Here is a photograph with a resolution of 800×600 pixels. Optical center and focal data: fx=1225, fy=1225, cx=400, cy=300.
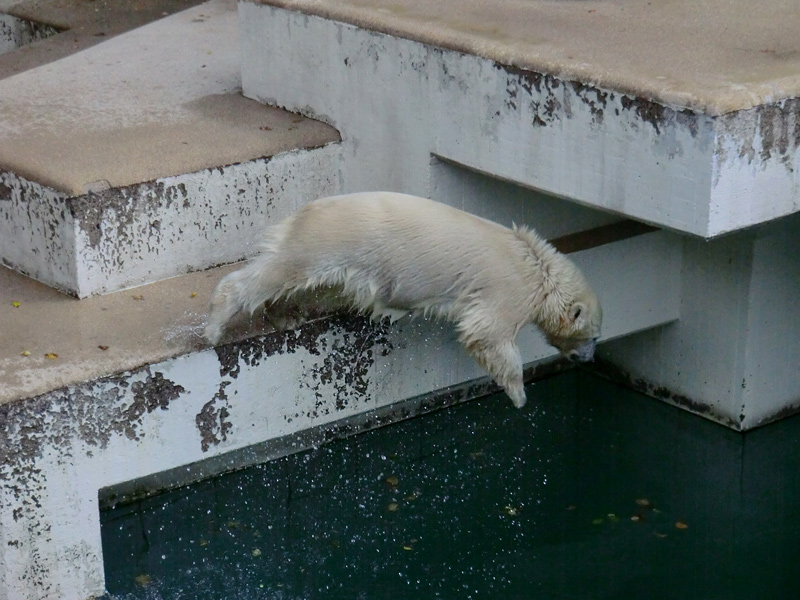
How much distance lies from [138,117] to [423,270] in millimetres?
1814

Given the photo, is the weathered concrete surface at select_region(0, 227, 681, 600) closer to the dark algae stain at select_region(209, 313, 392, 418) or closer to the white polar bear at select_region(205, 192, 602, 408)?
the dark algae stain at select_region(209, 313, 392, 418)

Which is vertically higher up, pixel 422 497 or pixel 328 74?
pixel 328 74

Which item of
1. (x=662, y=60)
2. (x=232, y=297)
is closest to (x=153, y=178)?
(x=232, y=297)

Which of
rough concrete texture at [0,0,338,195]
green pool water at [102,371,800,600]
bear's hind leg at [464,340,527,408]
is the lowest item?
green pool water at [102,371,800,600]

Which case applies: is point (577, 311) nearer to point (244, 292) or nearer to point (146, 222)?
point (244, 292)

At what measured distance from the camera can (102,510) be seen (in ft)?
15.8

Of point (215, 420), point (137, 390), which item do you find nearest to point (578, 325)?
point (215, 420)

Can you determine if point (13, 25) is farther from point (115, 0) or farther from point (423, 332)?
point (423, 332)

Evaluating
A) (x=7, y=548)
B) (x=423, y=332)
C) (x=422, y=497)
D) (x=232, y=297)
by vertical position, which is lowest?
(x=422, y=497)

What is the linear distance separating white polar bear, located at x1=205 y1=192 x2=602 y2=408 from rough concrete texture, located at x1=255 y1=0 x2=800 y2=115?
0.64 meters

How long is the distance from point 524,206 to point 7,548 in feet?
8.07

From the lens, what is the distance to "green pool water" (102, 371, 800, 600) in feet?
14.7

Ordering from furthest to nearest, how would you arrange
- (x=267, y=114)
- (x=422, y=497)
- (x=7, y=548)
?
(x=267, y=114) < (x=422, y=497) < (x=7, y=548)

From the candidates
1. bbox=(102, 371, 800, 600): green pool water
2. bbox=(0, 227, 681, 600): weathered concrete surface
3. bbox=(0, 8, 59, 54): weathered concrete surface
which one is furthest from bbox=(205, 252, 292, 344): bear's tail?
bbox=(0, 8, 59, 54): weathered concrete surface
